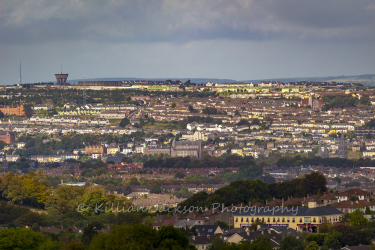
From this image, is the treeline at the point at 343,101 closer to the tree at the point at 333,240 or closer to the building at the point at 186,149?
the building at the point at 186,149

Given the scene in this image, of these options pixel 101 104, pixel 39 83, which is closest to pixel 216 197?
pixel 101 104

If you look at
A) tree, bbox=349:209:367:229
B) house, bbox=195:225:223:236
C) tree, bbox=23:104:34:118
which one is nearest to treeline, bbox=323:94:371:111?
tree, bbox=23:104:34:118

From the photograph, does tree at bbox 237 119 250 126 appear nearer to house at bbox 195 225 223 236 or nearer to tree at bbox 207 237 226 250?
house at bbox 195 225 223 236

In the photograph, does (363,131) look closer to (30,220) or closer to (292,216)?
(292,216)

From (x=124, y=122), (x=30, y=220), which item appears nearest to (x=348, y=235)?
(x=30, y=220)

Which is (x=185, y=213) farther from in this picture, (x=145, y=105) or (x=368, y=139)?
(x=145, y=105)

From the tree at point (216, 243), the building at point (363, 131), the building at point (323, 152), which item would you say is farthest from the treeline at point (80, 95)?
the tree at point (216, 243)
